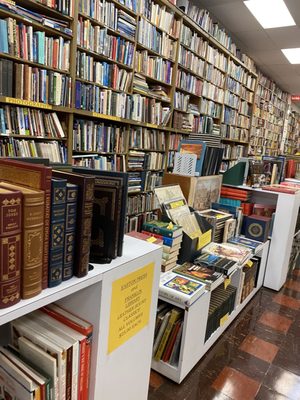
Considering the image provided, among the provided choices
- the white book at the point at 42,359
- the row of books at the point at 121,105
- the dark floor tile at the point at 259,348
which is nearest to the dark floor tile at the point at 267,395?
the dark floor tile at the point at 259,348

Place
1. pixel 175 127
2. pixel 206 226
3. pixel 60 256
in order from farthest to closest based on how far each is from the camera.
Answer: pixel 175 127, pixel 206 226, pixel 60 256

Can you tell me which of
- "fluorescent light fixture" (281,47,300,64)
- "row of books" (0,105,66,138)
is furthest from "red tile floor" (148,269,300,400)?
"fluorescent light fixture" (281,47,300,64)

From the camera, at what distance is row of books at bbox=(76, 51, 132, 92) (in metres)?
2.54

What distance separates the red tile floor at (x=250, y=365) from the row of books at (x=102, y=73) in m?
2.36

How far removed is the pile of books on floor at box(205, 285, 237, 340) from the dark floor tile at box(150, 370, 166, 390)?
14.6 inches

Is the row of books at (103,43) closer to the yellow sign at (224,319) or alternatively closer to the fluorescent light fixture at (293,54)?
the yellow sign at (224,319)

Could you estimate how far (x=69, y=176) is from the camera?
758 mm

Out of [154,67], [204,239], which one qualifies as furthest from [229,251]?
[154,67]

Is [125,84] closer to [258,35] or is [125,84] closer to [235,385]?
[235,385]

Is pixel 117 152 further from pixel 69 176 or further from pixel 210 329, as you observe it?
pixel 69 176

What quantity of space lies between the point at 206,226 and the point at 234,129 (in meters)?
3.90

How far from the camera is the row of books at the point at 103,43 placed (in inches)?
97.7

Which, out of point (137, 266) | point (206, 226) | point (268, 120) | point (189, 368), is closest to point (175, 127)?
point (206, 226)

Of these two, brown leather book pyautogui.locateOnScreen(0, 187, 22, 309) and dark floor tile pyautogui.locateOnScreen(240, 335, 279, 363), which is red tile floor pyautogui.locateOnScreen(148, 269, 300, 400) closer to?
dark floor tile pyautogui.locateOnScreen(240, 335, 279, 363)
